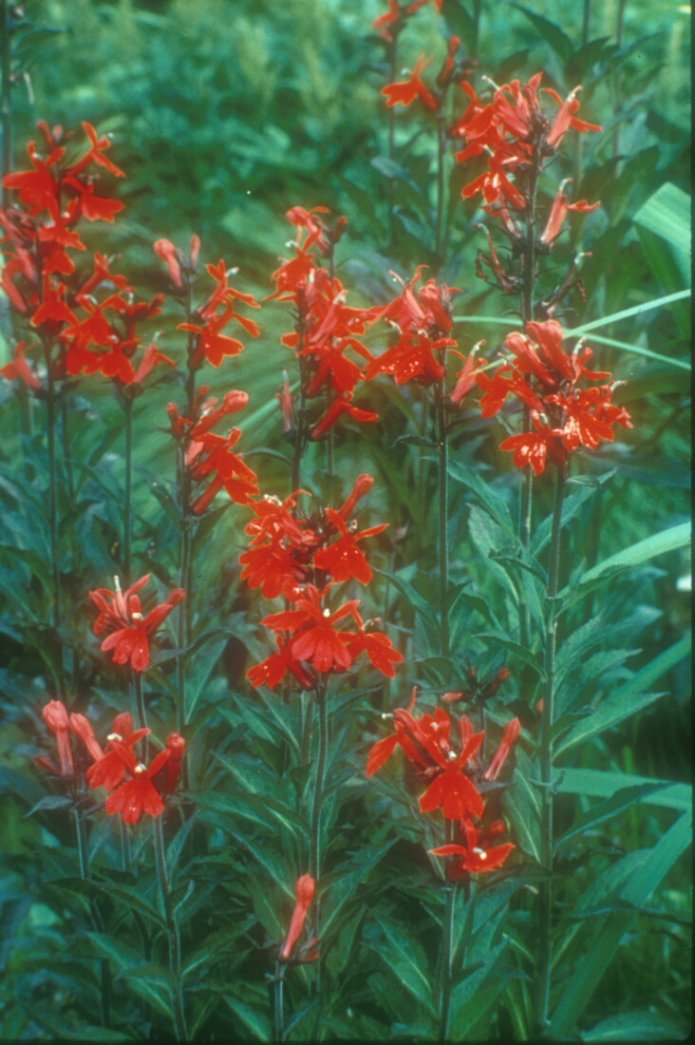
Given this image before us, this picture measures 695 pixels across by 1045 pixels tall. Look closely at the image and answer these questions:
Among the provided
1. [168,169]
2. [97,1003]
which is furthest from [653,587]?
[168,169]

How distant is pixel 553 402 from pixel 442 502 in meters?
0.16

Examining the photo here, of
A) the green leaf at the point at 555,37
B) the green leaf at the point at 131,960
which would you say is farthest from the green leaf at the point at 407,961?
the green leaf at the point at 555,37

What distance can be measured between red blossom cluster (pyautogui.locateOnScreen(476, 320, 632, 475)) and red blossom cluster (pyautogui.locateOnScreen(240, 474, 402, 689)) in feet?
0.54

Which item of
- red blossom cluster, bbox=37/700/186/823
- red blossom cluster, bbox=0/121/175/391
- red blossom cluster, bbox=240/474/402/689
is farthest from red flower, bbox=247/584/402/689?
red blossom cluster, bbox=0/121/175/391

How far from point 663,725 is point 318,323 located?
106cm

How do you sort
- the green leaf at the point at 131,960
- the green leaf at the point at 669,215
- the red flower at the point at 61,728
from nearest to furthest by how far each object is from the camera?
the red flower at the point at 61,728 < the green leaf at the point at 131,960 < the green leaf at the point at 669,215

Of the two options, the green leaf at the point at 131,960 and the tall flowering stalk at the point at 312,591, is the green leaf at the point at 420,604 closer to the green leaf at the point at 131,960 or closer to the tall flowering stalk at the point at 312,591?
the tall flowering stalk at the point at 312,591

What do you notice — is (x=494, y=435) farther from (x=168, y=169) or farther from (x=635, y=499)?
(x=168, y=169)

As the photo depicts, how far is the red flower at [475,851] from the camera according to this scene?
3.23 ft

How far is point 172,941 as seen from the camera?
111 centimetres

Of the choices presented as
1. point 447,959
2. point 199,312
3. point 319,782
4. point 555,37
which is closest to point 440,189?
point 555,37

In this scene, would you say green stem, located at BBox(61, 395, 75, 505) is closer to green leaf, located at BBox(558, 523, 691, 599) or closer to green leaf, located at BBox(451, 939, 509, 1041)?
green leaf, located at BBox(558, 523, 691, 599)

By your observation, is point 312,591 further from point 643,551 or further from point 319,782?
point 643,551

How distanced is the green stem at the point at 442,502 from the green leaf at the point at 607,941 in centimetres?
33
